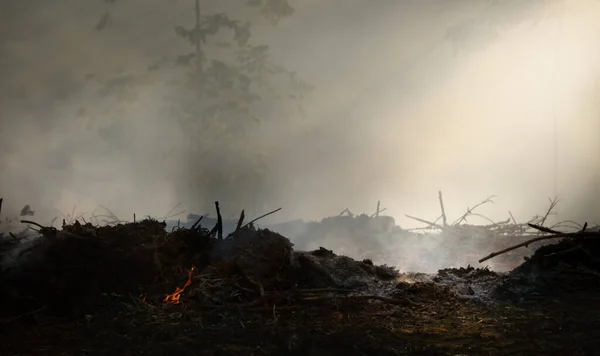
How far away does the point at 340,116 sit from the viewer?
9.48 m

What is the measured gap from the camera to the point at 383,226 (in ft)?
29.1

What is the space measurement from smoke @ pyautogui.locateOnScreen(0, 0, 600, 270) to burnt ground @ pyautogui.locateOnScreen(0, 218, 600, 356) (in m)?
4.52

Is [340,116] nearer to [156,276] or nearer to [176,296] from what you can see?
[156,276]

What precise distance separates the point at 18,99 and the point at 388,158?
723 cm

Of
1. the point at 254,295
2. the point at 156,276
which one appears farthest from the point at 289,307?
the point at 156,276

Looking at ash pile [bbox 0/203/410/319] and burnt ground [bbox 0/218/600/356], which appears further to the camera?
ash pile [bbox 0/203/410/319]

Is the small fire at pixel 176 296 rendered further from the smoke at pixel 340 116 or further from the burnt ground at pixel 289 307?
the smoke at pixel 340 116

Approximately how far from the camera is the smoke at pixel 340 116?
8359 mm

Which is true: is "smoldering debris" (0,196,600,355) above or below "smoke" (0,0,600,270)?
below

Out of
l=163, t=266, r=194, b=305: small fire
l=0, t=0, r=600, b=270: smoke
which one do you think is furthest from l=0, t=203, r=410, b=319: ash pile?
l=0, t=0, r=600, b=270: smoke

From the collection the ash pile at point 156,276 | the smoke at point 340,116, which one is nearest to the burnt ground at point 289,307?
the ash pile at point 156,276

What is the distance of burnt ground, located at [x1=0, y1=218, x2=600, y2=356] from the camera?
2.93 meters

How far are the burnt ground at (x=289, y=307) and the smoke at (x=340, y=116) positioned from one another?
14.8 feet

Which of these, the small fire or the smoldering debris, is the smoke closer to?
the smoldering debris
